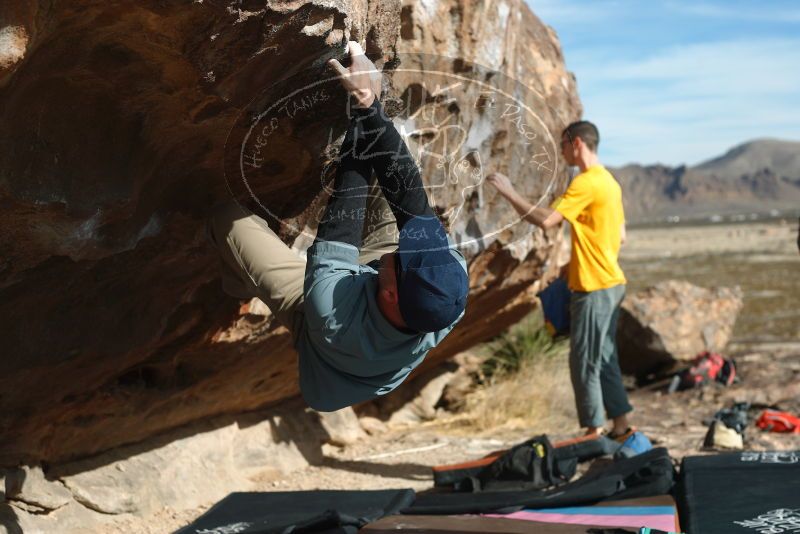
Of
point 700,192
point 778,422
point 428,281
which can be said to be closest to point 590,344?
point 778,422

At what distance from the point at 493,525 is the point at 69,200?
2.22 m

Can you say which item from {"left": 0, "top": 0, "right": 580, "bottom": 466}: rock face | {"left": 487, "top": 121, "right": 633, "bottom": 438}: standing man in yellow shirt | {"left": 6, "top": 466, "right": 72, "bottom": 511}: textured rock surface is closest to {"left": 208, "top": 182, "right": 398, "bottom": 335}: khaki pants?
{"left": 0, "top": 0, "right": 580, "bottom": 466}: rock face

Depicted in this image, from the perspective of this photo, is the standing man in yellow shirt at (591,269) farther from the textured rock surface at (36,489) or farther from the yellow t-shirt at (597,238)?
the textured rock surface at (36,489)

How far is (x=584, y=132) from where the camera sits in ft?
18.7

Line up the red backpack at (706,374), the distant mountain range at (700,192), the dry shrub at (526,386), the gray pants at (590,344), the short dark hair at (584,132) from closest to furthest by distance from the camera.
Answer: the short dark hair at (584,132) → the gray pants at (590,344) → the dry shrub at (526,386) → the red backpack at (706,374) → the distant mountain range at (700,192)

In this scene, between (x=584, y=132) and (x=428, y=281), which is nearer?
(x=428, y=281)

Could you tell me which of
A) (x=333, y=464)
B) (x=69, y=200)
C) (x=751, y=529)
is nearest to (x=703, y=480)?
(x=751, y=529)

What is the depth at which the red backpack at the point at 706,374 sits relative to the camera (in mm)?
8461

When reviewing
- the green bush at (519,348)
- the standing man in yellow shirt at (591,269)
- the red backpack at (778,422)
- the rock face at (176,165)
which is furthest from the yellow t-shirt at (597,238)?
the green bush at (519,348)

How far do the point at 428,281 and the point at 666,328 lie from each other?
6791 millimetres

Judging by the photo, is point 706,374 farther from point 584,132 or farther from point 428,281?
point 428,281

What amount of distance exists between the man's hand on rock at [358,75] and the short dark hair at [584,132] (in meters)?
2.54

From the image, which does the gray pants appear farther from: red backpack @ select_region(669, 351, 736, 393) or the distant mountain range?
the distant mountain range

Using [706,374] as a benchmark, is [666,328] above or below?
above
